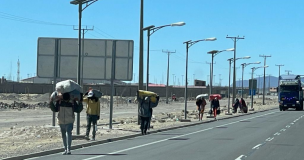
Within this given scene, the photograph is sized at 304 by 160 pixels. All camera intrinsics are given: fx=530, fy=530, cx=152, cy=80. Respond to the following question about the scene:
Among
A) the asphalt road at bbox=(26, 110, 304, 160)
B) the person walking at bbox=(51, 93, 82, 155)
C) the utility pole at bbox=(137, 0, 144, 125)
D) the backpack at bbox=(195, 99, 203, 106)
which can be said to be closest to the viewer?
the person walking at bbox=(51, 93, 82, 155)

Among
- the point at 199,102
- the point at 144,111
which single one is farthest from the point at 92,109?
the point at 199,102

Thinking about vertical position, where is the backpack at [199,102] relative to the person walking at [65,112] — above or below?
below

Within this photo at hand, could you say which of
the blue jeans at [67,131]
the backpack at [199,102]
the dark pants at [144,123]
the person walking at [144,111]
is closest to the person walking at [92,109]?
the person walking at [144,111]

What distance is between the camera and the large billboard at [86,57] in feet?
87.9

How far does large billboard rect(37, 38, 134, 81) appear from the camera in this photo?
26781 mm

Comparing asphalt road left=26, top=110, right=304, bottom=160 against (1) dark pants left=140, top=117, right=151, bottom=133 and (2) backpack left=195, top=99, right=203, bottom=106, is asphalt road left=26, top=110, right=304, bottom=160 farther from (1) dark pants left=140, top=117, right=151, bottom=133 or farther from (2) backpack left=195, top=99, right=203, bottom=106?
(2) backpack left=195, top=99, right=203, bottom=106

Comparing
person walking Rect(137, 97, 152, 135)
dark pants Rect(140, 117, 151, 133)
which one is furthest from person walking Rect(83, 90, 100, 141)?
dark pants Rect(140, 117, 151, 133)

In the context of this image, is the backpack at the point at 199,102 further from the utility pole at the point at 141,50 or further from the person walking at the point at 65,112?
the person walking at the point at 65,112

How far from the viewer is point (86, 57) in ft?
89.7

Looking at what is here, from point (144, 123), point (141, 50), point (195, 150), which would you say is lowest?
point (195, 150)

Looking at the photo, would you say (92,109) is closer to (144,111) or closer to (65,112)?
(144,111)

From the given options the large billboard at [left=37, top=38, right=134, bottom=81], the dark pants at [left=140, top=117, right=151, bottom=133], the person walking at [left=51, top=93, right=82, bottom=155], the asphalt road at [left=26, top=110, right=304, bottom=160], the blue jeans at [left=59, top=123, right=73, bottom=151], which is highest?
the large billboard at [left=37, top=38, right=134, bottom=81]

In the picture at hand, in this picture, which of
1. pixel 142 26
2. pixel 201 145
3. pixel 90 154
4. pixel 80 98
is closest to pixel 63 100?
pixel 80 98

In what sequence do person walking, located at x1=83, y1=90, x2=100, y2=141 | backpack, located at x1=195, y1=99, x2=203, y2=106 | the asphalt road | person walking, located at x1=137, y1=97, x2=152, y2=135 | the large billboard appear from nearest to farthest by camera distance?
the asphalt road, person walking, located at x1=83, y1=90, x2=100, y2=141, person walking, located at x1=137, y1=97, x2=152, y2=135, the large billboard, backpack, located at x1=195, y1=99, x2=203, y2=106
